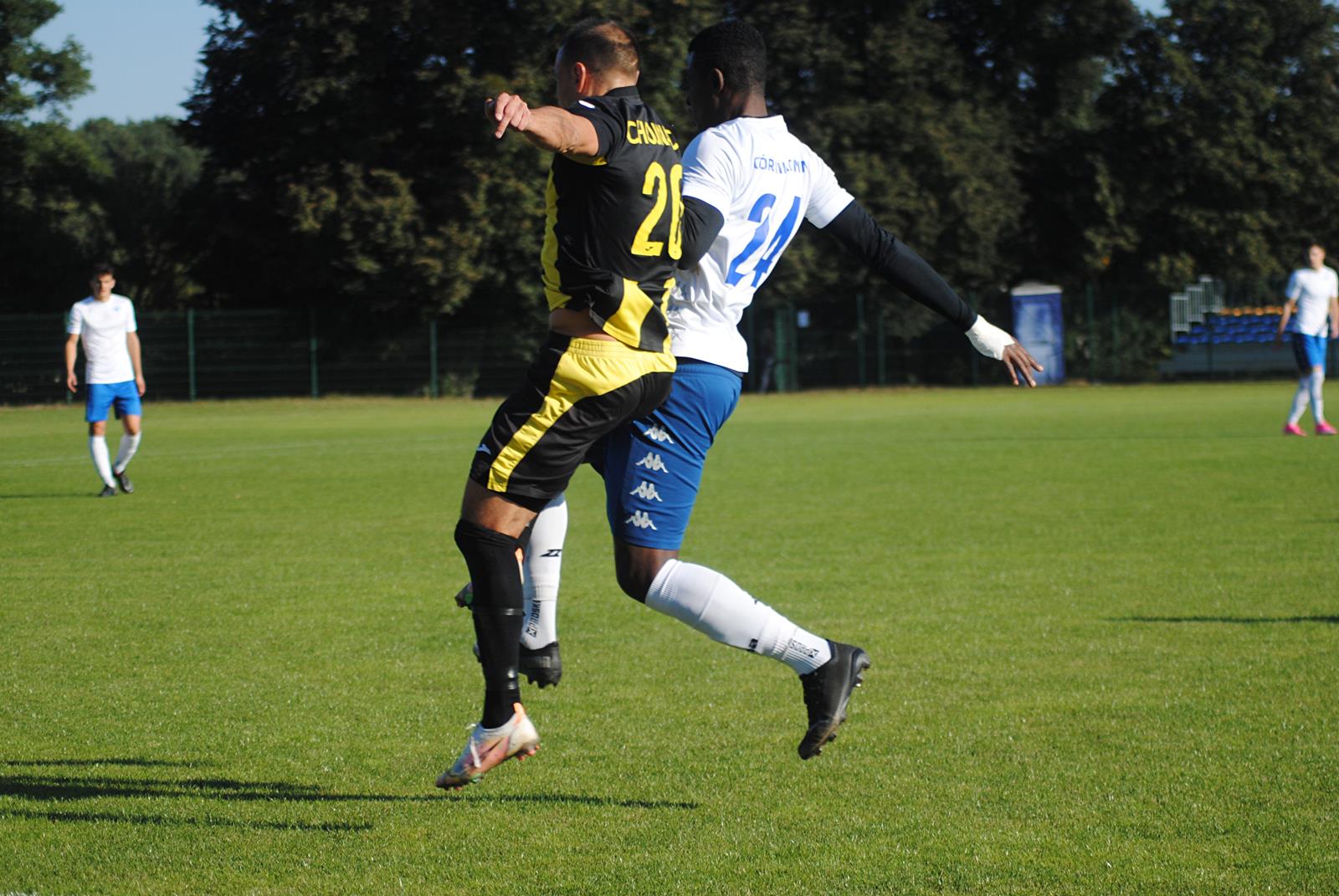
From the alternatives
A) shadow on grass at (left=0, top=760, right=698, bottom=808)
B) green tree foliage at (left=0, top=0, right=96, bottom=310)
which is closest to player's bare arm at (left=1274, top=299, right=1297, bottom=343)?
shadow on grass at (left=0, top=760, right=698, bottom=808)

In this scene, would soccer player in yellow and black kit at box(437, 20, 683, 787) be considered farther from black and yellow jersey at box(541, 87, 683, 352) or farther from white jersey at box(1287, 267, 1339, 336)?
white jersey at box(1287, 267, 1339, 336)

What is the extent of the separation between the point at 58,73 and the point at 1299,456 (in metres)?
40.2

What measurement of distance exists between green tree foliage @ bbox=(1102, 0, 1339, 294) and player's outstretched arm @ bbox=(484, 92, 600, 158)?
4393 centimetres

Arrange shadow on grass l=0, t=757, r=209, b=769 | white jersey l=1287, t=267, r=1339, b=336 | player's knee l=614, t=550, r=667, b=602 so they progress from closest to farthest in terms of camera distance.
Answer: player's knee l=614, t=550, r=667, b=602, shadow on grass l=0, t=757, r=209, b=769, white jersey l=1287, t=267, r=1339, b=336

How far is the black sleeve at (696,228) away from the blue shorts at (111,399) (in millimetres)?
11511

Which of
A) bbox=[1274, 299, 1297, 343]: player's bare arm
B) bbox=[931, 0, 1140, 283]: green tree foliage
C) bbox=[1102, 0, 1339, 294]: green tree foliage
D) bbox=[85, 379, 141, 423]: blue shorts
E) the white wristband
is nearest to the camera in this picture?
the white wristband

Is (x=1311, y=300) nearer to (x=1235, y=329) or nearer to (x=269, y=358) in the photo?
(x=1235, y=329)

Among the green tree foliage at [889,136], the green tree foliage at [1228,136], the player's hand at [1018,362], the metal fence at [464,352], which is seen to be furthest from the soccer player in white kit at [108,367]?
the green tree foliage at [1228,136]

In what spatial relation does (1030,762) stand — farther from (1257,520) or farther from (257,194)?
(257,194)

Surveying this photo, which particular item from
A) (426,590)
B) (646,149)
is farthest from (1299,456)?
(646,149)

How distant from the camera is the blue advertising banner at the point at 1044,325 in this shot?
42.9 metres

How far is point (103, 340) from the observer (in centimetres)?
1507

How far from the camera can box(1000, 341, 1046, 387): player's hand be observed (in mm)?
5176

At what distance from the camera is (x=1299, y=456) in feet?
56.2
